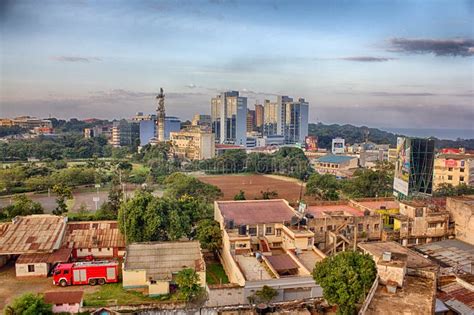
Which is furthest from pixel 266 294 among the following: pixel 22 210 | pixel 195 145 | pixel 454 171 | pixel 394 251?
pixel 195 145

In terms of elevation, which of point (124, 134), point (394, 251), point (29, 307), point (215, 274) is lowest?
point (215, 274)

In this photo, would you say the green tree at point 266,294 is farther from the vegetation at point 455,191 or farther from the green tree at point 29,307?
the vegetation at point 455,191

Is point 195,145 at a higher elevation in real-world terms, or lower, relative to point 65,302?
higher

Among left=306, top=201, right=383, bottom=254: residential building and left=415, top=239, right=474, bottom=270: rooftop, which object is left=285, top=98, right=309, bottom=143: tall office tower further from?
left=415, top=239, right=474, bottom=270: rooftop

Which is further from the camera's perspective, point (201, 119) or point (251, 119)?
point (251, 119)

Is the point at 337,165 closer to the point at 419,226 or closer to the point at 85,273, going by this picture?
the point at 419,226

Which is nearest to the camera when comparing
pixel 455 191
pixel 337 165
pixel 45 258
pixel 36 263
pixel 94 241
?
pixel 36 263

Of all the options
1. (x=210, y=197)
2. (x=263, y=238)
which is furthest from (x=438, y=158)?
(x=263, y=238)

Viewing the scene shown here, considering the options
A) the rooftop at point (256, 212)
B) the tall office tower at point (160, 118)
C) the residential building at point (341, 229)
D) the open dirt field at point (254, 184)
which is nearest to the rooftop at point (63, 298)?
the rooftop at point (256, 212)
